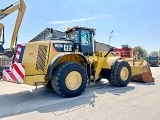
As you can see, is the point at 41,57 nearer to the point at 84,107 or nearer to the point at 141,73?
the point at 84,107

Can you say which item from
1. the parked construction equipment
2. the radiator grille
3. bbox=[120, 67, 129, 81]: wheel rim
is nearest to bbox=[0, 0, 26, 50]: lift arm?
the parked construction equipment

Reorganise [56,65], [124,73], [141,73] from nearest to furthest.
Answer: [56,65], [124,73], [141,73]

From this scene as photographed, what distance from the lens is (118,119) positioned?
406cm

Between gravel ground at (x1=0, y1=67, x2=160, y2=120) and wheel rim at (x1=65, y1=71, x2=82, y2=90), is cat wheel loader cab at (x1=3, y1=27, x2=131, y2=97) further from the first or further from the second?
gravel ground at (x1=0, y1=67, x2=160, y2=120)

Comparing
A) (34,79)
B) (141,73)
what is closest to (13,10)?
(34,79)

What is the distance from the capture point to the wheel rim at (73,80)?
6.04m

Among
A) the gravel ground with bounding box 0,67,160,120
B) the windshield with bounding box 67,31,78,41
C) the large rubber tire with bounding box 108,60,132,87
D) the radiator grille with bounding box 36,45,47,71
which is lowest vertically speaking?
the gravel ground with bounding box 0,67,160,120

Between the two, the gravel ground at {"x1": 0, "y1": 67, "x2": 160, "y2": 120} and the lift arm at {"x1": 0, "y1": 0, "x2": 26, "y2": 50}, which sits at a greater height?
the lift arm at {"x1": 0, "y1": 0, "x2": 26, "y2": 50}

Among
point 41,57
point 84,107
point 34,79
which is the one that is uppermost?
point 41,57

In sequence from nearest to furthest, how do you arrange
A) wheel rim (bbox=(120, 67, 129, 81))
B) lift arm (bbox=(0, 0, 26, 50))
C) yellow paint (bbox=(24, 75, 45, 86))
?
1. yellow paint (bbox=(24, 75, 45, 86))
2. wheel rim (bbox=(120, 67, 129, 81))
3. lift arm (bbox=(0, 0, 26, 50))

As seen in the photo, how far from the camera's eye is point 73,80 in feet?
20.2

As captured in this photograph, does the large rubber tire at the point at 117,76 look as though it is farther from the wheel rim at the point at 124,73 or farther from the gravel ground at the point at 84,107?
the gravel ground at the point at 84,107

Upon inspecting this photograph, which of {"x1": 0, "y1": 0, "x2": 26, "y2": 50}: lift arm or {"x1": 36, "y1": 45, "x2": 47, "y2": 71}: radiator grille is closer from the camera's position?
{"x1": 36, "y1": 45, "x2": 47, "y2": 71}: radiator grille

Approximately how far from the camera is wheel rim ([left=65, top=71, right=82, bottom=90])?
6.04 meters
